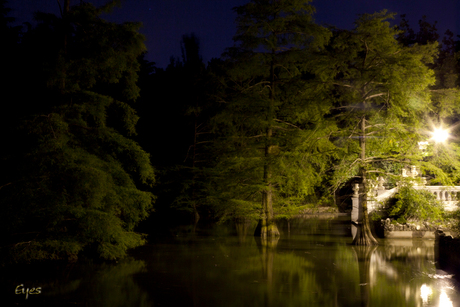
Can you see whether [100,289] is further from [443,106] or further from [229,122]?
[443,106]

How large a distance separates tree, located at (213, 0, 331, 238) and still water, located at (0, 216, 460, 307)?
3.31 m

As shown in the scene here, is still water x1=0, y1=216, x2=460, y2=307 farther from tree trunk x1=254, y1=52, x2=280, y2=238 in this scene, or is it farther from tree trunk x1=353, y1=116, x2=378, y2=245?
tree trunk x1=254, y1=52, x2=280, y2=238

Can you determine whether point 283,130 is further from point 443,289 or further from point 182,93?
point 182,93

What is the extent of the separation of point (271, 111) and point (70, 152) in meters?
9.63

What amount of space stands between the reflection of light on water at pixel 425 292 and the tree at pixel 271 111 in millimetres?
8339

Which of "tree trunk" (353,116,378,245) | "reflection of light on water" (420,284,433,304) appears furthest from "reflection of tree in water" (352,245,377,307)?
"reflection of light on water" (420,284,433,304)

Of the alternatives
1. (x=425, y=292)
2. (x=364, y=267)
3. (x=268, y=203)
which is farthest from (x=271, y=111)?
(x=425, y=292)

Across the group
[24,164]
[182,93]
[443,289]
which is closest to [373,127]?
[443,289]

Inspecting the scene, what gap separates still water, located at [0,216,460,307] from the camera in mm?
8680

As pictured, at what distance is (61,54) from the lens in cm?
1313

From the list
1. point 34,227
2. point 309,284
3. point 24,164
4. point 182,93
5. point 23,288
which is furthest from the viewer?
point 182,93

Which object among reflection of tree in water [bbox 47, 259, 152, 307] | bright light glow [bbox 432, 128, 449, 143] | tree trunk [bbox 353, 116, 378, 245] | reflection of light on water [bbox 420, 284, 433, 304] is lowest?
reflection of light on water [bbox 420, 284, 433, 304]

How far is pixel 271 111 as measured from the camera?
19.0 meters

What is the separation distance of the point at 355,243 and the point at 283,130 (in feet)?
20.4
